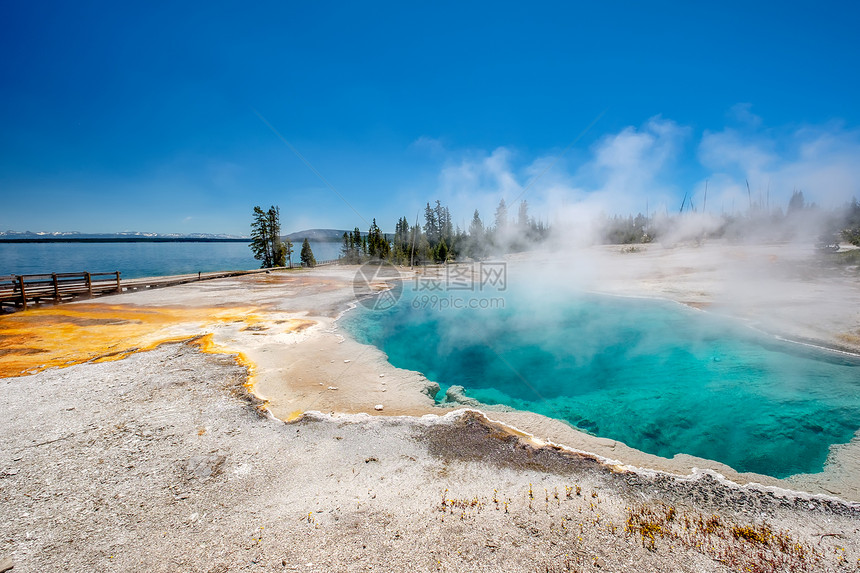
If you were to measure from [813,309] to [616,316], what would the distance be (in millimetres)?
7424

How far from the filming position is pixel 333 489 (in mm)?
4102

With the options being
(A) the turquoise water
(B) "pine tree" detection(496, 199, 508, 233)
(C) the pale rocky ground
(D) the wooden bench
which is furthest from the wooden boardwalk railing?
(B) "pine tree" detection(496, 199, 508, 233)

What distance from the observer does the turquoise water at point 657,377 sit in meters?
6.48

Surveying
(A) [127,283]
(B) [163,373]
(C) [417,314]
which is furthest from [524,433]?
(A) [127,283]

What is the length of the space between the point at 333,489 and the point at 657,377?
10.00m

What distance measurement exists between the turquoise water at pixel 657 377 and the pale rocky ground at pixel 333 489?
1358 millimetres

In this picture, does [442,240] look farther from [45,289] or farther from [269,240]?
[45,289]

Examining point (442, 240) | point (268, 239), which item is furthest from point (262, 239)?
point (442, 240)

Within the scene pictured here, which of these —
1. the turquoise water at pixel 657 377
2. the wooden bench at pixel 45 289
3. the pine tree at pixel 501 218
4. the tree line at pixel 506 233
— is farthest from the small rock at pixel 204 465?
the pine tree at pixel 501 218

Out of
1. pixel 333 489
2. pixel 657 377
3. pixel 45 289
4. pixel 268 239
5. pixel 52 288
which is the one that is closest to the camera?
pixel 333 489

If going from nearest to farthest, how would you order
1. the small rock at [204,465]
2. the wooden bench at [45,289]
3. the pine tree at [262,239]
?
the small rock at [204,465] < the wooden bench at [45,289] < the pine tree at [262,239]

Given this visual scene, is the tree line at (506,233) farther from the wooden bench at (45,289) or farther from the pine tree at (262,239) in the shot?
the wooden bench at (45,289)

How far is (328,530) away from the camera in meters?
3.48

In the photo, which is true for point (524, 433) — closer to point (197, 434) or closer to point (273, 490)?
point (273, 490)
